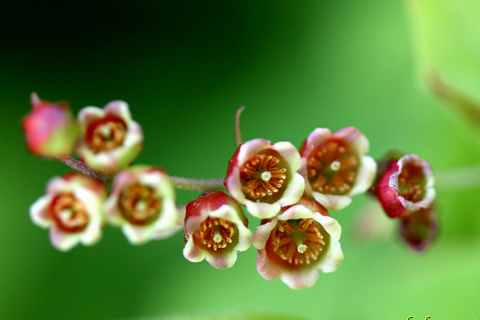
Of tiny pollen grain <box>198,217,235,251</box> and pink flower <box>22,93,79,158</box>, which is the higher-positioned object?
pink flower <box>22,93,79,158</box>

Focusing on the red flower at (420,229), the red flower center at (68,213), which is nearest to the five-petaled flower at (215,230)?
the red flower center at (68,213)

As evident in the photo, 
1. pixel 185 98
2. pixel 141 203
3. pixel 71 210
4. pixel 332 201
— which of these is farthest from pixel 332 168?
pixel 185 98

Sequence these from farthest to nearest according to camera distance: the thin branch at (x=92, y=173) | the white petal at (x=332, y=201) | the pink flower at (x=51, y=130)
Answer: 1. the white petal at (x=332, y=201)
2. the thin branch at (x=92, y=173)
3. the pink flower at (x=51, y=130)

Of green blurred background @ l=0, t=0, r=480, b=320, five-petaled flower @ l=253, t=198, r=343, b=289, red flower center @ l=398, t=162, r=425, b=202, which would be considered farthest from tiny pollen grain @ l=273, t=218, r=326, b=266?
green blurred background @ l=0, t=0, r=480, b=320

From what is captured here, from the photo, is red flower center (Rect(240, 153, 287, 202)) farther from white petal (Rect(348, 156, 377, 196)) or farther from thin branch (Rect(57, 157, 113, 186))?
thin branch (Rect(57, 157, 113, 186))

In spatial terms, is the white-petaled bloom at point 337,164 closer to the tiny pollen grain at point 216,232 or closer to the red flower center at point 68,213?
the tiny pollen grain at point 216,232
